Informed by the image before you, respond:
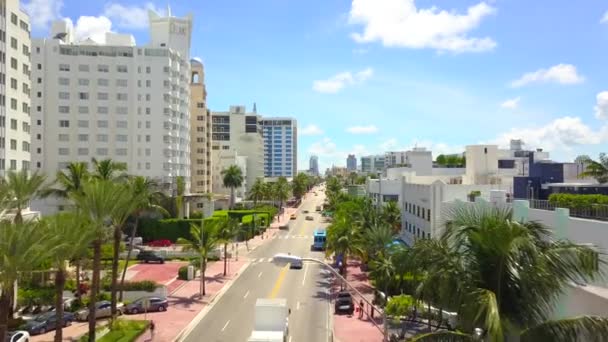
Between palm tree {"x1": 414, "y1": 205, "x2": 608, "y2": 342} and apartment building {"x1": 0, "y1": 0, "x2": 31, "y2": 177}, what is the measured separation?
46.3 metres

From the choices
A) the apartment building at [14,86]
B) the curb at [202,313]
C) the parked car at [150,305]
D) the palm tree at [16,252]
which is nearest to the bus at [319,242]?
the curb at [202,313]

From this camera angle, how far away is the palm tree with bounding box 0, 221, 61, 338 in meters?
18.6

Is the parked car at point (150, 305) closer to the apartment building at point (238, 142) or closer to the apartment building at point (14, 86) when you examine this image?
the apartment building at point (14, 86)

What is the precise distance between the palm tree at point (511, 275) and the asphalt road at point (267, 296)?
22914mm

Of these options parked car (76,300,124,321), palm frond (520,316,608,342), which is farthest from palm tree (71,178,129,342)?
palm frond (520,316,608,342)

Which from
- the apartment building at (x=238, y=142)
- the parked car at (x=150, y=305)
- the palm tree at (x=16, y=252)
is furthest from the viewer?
the apartment building at (x=238, y=142)

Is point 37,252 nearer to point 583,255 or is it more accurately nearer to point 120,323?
point 120,323

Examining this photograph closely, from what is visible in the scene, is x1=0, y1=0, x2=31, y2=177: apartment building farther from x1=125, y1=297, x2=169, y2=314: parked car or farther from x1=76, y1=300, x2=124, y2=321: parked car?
x1=125, y1=297, x2=169, y2=314: parked car

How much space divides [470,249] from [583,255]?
2114mm

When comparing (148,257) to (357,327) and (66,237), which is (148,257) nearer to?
(357,327)

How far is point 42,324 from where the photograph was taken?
33.1 meters

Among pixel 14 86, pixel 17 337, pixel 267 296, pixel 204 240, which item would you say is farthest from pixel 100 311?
pixel 14 86

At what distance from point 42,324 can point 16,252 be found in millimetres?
17184

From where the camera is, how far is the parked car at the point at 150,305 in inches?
1512
